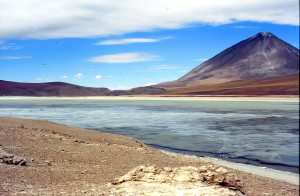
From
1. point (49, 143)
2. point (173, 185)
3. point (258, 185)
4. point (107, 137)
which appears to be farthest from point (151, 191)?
point (107, 137)

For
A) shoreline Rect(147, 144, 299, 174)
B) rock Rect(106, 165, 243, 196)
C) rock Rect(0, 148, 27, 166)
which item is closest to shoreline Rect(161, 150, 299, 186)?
shoreline Rect(147, 144, 299, 174)

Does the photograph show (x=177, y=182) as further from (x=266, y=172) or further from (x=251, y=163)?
(x=251, y=163)

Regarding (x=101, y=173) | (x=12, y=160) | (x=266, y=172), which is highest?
(x=12, y=160)

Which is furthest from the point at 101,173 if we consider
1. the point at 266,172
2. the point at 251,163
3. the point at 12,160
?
the point at 251,163

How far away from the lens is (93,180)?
33.5 feet

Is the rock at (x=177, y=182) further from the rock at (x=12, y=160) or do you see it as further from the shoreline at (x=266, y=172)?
the shoreline at (x=266, y=172)

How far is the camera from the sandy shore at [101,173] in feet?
27.4

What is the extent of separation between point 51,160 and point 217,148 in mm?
10756

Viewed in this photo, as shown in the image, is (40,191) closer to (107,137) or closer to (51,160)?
(51,160)

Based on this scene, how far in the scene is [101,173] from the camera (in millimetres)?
11352

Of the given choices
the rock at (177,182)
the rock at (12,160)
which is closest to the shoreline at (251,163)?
the rock at (177,182)

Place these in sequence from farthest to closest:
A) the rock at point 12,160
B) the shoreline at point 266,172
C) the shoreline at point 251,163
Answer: the shoreline at point 251,163
the shoreline at point 266,172
the rock at point 12,160

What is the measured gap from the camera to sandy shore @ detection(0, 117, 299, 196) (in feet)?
27.4

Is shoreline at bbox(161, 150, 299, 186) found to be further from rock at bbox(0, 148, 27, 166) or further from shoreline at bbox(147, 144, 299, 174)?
rock at bbox(0, 148, 27, 166)
